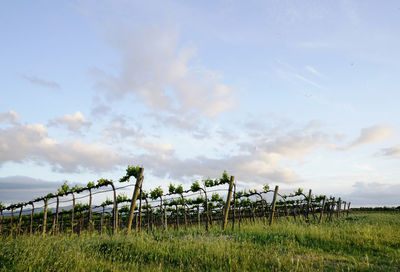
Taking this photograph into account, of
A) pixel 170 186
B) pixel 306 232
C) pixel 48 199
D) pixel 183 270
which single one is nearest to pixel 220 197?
pixel 170 186

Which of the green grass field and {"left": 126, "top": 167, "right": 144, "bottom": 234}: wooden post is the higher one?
{"left": 126, "top": 167, "right": 144, "bottom": 234}: wooden post

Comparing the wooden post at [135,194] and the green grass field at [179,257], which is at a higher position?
the wooden post at [135,194]

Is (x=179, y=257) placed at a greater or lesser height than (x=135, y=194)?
lesser

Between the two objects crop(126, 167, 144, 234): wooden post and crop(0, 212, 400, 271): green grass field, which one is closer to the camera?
crop(0, 212, 400, 271): green grass field

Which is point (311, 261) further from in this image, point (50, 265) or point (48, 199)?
point (48, 199)

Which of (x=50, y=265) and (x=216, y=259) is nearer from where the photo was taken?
(x=50, y=265)

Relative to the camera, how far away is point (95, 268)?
5.14 meters

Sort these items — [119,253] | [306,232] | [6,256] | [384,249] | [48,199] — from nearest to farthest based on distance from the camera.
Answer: [6,256], [119,253], [384,249], [306,232], [48,199]

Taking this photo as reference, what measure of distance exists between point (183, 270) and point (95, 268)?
1661 mm

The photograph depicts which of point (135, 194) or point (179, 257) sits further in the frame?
point (135, 194)

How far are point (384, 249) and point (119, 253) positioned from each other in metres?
7.93

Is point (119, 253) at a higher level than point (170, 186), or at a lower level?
lower

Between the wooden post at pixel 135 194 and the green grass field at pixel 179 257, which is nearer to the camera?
the green grass field at pixel 179 257

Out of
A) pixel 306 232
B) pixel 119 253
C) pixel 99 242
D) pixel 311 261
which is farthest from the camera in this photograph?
pixel 306 232
